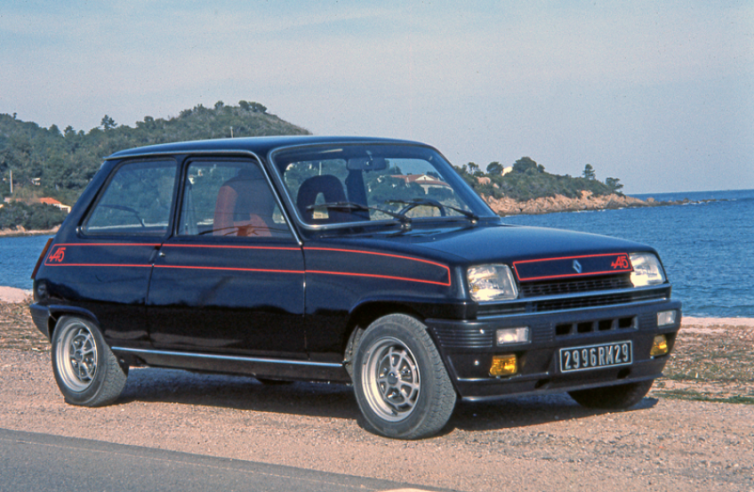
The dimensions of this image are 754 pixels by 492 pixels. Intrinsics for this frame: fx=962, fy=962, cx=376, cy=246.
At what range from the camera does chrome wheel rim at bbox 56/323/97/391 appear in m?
7.36

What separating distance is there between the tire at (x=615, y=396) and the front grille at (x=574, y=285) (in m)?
0.89

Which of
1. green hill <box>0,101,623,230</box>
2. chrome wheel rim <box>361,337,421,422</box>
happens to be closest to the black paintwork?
chrome wheel rim <box>361,337,421,422</box>

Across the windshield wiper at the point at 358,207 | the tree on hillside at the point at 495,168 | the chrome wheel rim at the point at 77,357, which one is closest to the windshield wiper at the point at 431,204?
the windshield wiper at the point at 358,207

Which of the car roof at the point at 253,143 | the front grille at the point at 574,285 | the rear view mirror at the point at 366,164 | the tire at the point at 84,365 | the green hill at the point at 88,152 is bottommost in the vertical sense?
the tire at the point at 84,365

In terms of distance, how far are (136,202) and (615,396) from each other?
12.3ft

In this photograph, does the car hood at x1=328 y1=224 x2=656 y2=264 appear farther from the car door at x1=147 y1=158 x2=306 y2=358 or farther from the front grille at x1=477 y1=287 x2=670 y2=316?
the car door at x1=147 y1=158 x2=306 y2=358

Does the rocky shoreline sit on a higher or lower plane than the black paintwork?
lower

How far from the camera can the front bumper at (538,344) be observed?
5207mm

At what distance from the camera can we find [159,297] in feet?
21.8

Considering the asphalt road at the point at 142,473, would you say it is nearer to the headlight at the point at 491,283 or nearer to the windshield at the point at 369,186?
the headlight at the point at 491,283

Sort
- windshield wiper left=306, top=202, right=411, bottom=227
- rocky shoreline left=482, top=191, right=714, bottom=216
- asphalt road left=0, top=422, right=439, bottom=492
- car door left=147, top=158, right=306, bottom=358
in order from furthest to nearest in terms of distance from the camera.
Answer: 1. rocky shoreline left=482, top=191, right=714, bottom=216
2. windshield wiper left=306, top=202, right=411, bottom=227
3. car door left=147, top=158, right=306, bottom=358
4. asphalt road left=0, top=422, right=439, bottom=492

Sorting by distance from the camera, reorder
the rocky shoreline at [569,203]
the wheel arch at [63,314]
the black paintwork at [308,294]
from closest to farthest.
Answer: the black paintwork at [308,294], the wheel arch at [63,314], the rocky shoreline at [569,203]

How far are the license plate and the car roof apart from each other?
2.26 meters

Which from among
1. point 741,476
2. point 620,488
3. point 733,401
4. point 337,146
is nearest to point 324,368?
point 337,146
